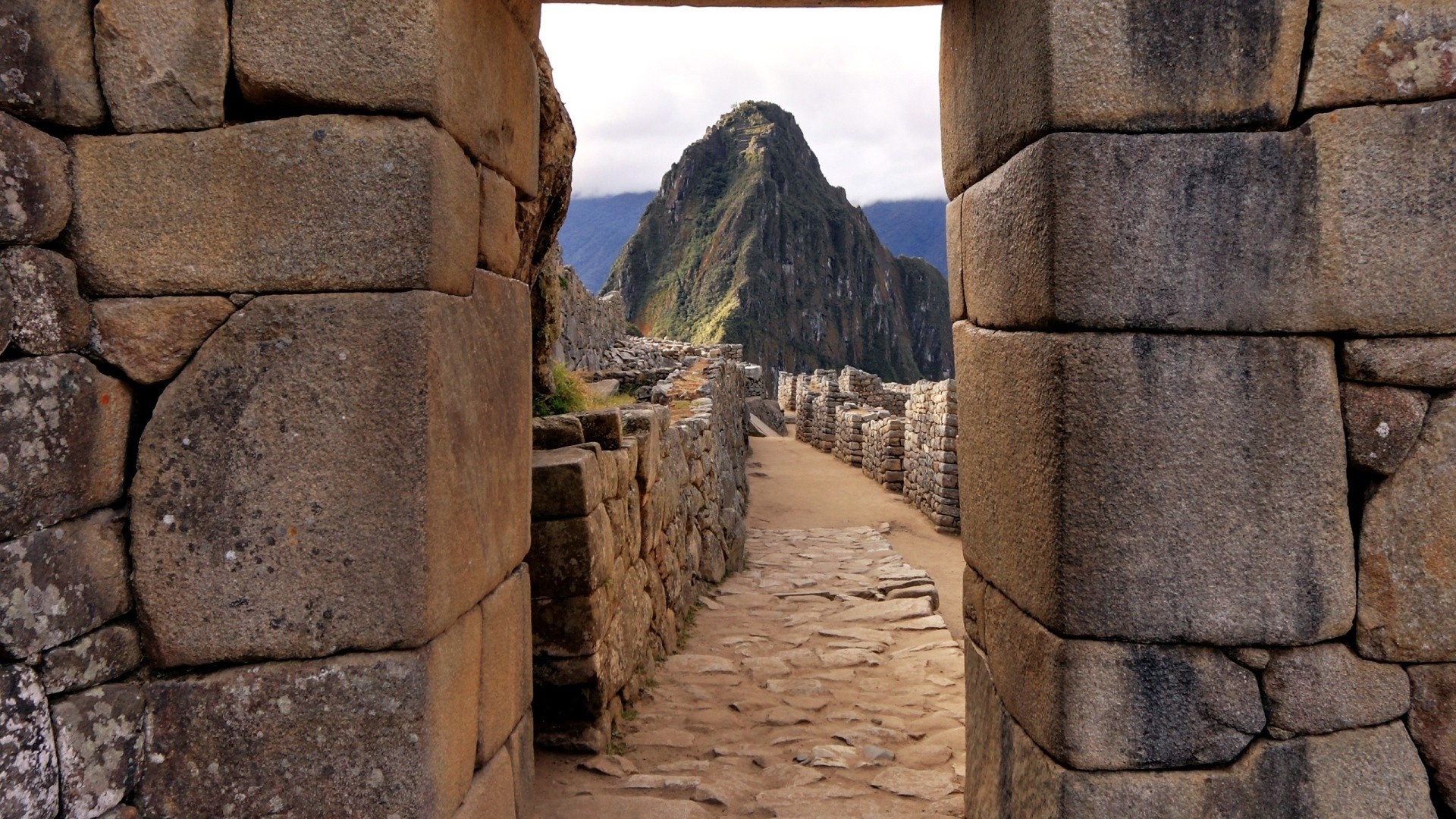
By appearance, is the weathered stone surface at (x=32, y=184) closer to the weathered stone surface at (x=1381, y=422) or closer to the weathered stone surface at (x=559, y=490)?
the weathered stone surface at (x=559, y=490)

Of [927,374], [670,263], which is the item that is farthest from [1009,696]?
[927,374]

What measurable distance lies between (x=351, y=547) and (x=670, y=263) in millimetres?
109623

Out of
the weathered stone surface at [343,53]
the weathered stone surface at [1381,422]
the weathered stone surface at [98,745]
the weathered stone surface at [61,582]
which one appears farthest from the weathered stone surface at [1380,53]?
the weathered stone surface at [98,745]

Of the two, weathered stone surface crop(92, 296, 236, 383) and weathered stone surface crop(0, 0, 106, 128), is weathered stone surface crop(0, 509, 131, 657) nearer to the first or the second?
weathered stone surface crop(92, 296, 236, 383)

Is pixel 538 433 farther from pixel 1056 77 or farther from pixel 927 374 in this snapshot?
pixel 927 374

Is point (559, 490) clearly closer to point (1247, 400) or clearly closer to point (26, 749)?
point (26, 749)

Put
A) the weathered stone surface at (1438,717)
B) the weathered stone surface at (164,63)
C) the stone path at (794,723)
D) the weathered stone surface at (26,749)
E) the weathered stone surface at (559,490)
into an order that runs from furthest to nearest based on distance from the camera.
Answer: the weathered stone surface at (559,490)
the stone path at (794,723)
the weathered stone surface at (1438,717)
the weathered stone surface at (164,63)
the weathered stone surface at (26,749)

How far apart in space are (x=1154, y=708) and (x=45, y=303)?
9.72ft

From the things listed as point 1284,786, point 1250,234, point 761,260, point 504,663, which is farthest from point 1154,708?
point 761,260

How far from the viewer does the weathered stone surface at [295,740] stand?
7.01 feet

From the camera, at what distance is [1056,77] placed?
2.13m

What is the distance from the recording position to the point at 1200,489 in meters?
2.15

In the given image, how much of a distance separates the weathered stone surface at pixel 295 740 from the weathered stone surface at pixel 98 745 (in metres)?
0.04

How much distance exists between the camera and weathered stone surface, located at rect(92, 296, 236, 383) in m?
2.11
